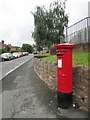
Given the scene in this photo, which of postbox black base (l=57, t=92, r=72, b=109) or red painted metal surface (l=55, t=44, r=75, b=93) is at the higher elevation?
red painted metal surface (l=55, t=44, r=75, b=93)

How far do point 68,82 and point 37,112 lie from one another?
113 cm

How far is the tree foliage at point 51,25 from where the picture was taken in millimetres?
28016

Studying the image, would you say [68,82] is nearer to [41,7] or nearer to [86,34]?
[86,34]

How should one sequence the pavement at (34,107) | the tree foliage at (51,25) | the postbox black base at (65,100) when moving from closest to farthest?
the pavement at (34,107) → the postbox black base at (65,100) → the tree foliage at (51,25)

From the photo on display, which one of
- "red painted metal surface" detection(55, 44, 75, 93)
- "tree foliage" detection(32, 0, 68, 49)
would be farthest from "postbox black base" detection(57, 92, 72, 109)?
"tree foliage" detection(32, 0, 68, 49)

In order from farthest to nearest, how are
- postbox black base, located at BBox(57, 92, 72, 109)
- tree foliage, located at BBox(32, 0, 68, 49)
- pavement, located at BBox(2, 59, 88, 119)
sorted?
tree foliage, located at BBox(32, 0, 68, 49) → postbox black base, located at BBox(57, 92, 72, 109) → pavement, located at BBox(2, 59, 88, 119)

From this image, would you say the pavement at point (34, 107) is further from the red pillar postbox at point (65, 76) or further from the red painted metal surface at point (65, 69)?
the red painted metal surface at point (65, 69)

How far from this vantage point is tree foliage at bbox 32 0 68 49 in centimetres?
2802

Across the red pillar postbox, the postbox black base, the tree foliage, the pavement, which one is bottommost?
the pavement

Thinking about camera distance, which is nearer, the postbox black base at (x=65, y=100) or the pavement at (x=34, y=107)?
the pavement at (x=34, y=107)

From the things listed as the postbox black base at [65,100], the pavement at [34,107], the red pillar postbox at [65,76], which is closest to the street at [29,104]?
the pavement at [34,107]

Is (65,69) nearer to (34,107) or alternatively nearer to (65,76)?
(65,76)

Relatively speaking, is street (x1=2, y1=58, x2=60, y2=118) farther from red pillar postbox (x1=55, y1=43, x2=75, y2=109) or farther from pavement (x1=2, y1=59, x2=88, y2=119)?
red pillar postbox (x1=55, y1=43, x2=75, y2=109)

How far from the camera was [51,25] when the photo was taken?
28.2 metres
